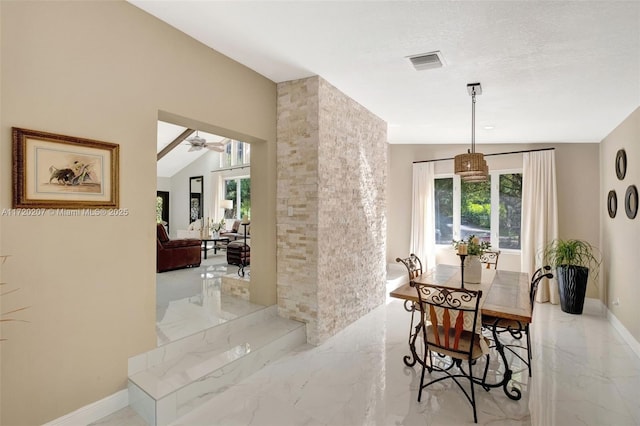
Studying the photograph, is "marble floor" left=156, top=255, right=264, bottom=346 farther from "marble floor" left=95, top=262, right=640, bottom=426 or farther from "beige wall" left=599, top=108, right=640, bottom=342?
"beige wall" left=599, top=108, right=640, bottom=342

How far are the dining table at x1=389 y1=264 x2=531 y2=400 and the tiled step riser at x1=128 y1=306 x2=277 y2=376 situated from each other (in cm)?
152

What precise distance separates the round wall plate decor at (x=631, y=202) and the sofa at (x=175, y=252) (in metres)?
6.56

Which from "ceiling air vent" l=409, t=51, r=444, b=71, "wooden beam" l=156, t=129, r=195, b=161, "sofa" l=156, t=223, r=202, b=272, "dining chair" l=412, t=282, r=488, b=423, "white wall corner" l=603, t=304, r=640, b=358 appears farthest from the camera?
"wooden beam" l=156, t=129, r=195, b=161

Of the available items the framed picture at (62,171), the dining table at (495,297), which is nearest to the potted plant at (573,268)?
the dining table at (495,297)

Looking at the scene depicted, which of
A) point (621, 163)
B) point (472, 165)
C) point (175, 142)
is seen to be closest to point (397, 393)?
point (472, 165)

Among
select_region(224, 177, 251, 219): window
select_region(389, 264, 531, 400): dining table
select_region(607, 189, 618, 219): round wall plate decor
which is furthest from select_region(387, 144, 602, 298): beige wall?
select_region(224, 177, 251, 219): window

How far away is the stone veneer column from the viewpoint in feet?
11.5

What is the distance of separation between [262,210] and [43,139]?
6.85ft

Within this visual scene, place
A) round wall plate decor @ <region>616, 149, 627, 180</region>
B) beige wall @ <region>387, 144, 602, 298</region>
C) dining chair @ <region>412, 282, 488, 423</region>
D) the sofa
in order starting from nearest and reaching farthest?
1. dining chair @ <region>412, 282, 488, 423</region>
2. round wall plate decor @ <region>616, 149, 627, 180</region>
3. beige wall @ <region>387, 144, 602, 298</region>
4. the sofa

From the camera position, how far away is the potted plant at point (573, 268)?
459 centimetres

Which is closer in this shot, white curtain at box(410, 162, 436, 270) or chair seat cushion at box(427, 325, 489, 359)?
chair seat cushion at box(427, 325, 489, 359)

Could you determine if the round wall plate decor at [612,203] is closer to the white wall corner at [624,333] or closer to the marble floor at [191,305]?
the white wall corner at [624,333]

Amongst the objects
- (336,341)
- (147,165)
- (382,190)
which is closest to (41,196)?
(147,165)

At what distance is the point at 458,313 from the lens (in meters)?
2.47
